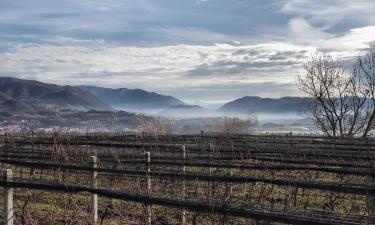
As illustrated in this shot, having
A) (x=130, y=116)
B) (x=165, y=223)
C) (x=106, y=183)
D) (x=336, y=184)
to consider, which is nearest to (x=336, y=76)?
(x=106, y=183)

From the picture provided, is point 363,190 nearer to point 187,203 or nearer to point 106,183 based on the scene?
point 187,203

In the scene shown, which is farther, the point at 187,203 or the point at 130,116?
the point at 130,116

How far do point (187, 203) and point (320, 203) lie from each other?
8218mm

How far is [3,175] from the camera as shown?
7137 millimetres

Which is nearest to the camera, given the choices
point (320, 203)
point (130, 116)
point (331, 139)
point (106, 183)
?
point (320, 203)

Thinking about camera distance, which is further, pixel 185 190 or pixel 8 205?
pixel 185 190

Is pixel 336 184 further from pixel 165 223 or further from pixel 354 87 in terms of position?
pixel 354 87

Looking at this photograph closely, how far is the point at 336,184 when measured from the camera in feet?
22.1

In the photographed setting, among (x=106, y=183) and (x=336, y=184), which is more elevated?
(x=336, y=184)

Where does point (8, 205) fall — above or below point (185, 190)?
above

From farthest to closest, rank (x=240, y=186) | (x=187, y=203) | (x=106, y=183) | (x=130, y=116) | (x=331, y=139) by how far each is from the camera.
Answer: (x=130, y=116) → (x=331, y=139) → (x=240, y=186) → (x=106, y=183) → (x=187, y=203)

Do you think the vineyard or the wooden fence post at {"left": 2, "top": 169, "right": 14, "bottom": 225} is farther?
the wooden fence post at {"left": 2, "top": 169, "right": 14, "bottom": 225}

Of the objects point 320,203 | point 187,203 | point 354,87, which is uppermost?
point 354,87

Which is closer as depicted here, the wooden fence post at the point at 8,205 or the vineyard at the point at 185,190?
the vineyard at the point at 185,190
